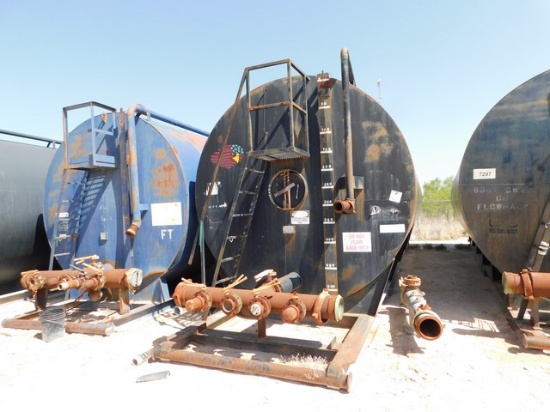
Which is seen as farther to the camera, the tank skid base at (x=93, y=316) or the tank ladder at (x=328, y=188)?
the tank skid base at (x=93, y=316)

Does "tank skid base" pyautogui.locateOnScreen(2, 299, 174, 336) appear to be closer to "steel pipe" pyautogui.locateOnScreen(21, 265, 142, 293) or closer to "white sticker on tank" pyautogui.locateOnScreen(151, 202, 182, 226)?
"steel pipe" pyautogui.locateOnScreen(21, 265, 142, 293)

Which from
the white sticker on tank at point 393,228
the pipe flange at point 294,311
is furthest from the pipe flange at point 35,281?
the white sticker on tank at point 393,228

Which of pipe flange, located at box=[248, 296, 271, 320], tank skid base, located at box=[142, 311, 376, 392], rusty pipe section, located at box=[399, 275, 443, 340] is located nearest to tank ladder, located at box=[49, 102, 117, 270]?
tank skid base, located at box=[142, 311, 376, 392]

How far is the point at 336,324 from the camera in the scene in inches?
174

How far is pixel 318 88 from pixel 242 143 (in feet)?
3.67

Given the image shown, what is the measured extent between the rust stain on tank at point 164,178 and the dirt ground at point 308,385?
69.2 inches

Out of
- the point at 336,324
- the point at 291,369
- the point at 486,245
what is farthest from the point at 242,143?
the point at 486,245

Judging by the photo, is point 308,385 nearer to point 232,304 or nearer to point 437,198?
point 232,304

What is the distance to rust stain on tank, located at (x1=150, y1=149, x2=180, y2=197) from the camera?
5.37 meters

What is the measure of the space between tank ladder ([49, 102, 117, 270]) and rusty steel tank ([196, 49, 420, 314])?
73.6 inches

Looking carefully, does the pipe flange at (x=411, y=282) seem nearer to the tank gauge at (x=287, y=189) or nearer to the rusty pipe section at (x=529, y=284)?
the rusty pipe section at (x=529, y=284)

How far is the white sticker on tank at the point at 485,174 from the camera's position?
173 inches

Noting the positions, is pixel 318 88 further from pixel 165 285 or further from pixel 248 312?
pixel 165 285

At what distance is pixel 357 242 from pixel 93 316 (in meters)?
3.67
